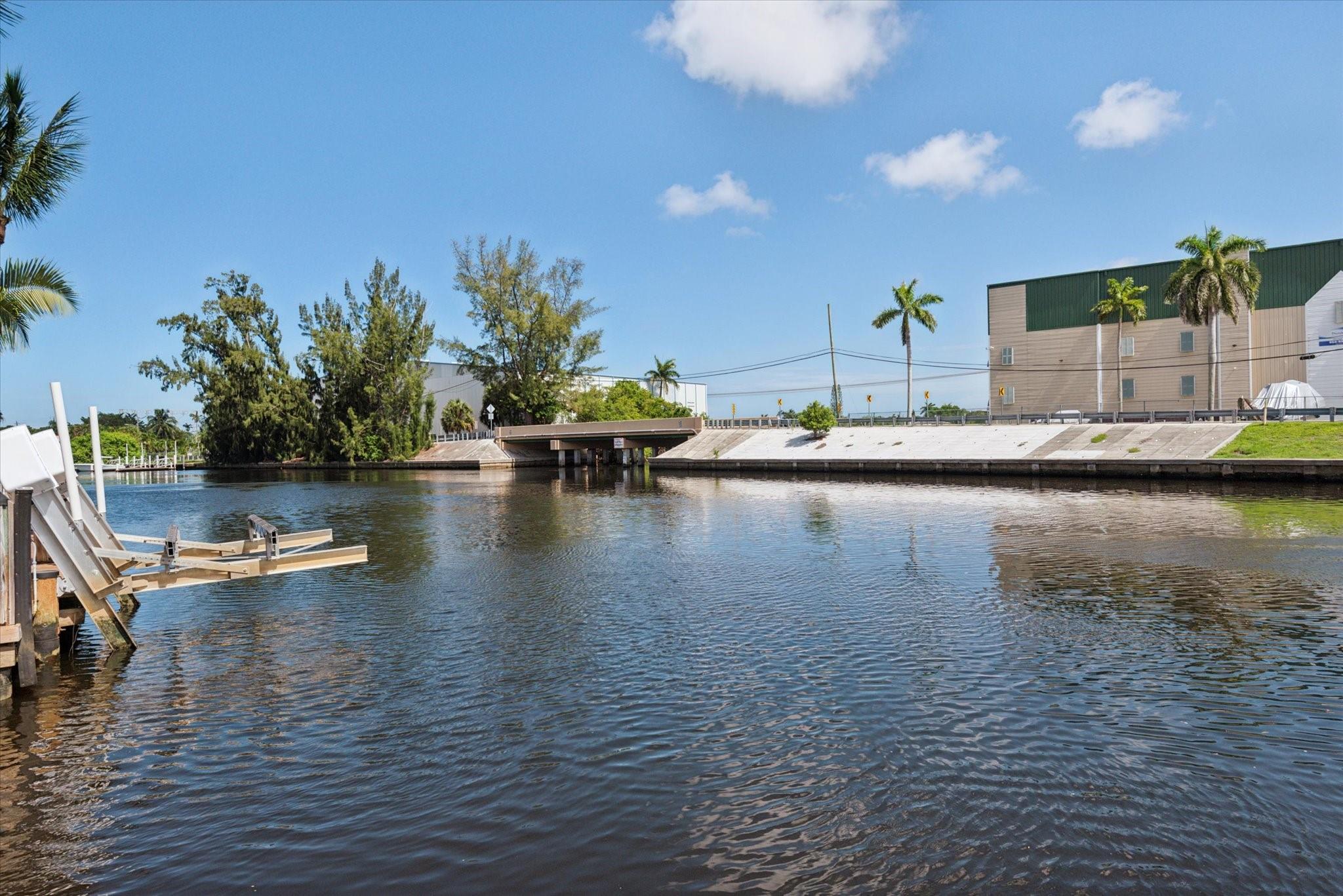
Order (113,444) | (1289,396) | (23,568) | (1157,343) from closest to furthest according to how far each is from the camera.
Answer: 1. (23,568)
2. (1289,396)
3. (1157,343)
4. (113,444)

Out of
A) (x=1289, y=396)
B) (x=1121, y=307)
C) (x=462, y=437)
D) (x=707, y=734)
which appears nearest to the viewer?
(x=707, y=734)

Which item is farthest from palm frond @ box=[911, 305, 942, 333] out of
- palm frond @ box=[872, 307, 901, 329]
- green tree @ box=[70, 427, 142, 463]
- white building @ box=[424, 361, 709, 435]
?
green tree @ box=[70, 427, 142, 463]

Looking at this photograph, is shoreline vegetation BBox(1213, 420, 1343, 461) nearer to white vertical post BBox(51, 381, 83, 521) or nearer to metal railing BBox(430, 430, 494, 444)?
white vertical post BBox(51, 381, 83, 521)

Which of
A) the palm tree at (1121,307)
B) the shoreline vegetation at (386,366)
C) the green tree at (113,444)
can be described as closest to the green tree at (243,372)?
the shoreline vegetation at (386,366)

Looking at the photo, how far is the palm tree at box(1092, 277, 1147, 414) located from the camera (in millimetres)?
70750

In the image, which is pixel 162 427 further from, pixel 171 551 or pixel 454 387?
pixel 171 551

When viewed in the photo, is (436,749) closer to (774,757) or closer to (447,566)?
(774,757)

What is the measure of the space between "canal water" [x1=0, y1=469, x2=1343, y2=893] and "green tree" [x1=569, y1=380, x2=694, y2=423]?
8509cm

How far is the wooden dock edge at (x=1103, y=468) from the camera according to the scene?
4284 cm

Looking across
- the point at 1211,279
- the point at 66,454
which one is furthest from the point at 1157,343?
the point at 66,454

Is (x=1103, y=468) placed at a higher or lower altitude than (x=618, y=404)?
lower

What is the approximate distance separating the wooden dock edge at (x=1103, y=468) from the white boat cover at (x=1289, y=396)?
15.8 metres

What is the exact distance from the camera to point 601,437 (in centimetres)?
9125

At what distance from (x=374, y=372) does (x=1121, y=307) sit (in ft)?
283
